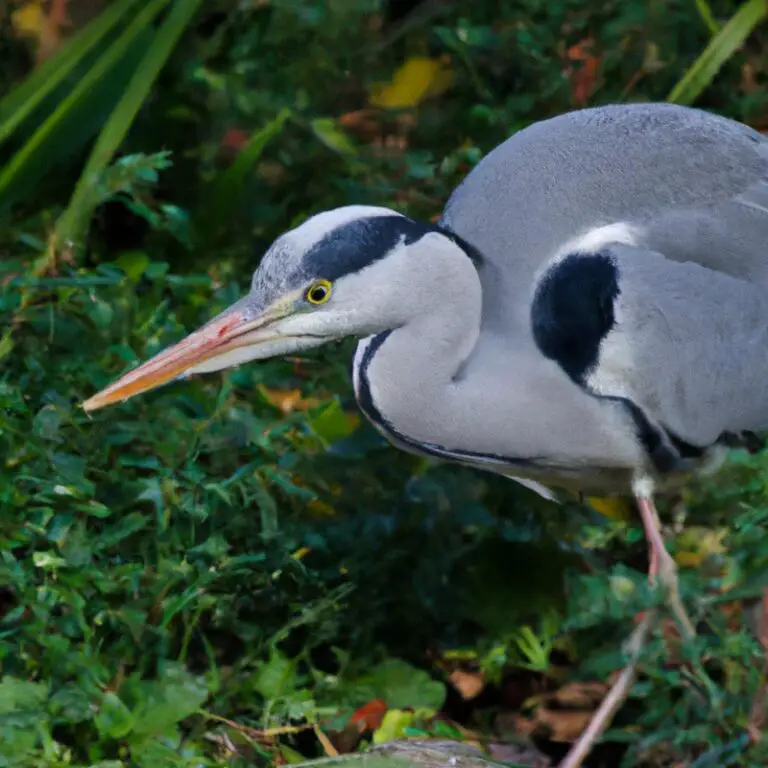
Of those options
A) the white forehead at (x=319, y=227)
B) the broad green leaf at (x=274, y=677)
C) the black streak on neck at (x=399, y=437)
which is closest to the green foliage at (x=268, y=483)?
the broad green leaf at (x=274, y=677)

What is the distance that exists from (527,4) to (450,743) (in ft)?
8.07

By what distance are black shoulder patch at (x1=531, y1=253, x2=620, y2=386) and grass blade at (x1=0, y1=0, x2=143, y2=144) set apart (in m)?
1.89

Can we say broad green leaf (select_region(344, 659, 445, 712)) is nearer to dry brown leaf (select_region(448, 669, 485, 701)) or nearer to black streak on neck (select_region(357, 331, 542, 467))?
dry brown leaf (select_region(448, 669, 485, 701))

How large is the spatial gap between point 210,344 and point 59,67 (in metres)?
1.87

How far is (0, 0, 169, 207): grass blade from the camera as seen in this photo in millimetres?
3844

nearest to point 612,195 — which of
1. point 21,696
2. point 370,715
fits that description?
point 370,715

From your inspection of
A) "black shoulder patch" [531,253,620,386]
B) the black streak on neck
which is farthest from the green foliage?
"black shoulder patch" [531,253,620,386]

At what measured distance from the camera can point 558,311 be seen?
261 centimetres

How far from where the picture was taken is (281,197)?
4.21 m

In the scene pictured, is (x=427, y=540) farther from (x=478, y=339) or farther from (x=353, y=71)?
(x=353, y=71)

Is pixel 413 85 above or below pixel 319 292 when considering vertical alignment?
below

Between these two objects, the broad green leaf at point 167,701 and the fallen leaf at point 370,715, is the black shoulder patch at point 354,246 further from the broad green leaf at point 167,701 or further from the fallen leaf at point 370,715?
the fallen leaf at point 370,715

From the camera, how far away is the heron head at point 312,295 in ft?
7.86

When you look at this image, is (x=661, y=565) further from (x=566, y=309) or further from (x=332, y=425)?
(x=332, y=425)
